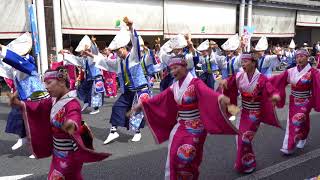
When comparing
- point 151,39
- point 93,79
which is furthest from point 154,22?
point 93,79

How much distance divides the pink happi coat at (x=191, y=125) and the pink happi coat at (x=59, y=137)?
2.27 feet

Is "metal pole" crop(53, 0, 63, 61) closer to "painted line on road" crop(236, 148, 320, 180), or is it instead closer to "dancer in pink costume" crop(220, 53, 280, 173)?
"dancer in pink costume" crop(220, 53, 280, 173)

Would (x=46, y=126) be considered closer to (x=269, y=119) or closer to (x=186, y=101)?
(x=186, y=101)

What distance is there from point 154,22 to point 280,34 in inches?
408

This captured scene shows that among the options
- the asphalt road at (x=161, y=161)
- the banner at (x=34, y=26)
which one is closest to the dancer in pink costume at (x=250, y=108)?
the asphalt road at (x=161, y=161)

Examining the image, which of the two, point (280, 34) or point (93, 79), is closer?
point (93, 79)

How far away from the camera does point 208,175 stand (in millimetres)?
4492

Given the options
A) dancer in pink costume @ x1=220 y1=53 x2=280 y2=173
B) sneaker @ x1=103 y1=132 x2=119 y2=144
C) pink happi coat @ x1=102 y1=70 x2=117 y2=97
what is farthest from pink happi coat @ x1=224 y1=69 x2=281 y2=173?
pink happi coat @ x1=102 y1=70 x2=117 y2=97

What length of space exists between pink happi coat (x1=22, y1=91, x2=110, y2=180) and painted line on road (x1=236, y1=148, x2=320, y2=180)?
2042mm

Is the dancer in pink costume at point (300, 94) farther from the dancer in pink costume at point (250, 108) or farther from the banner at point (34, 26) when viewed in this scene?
the banner at point (34, 26)

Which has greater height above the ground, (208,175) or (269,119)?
(269,119)

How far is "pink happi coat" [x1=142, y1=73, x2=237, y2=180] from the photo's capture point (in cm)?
350

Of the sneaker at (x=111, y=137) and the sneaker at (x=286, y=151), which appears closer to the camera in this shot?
the sneaker at (x=286, y=151)

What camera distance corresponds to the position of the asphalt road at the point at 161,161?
453 centimetres
